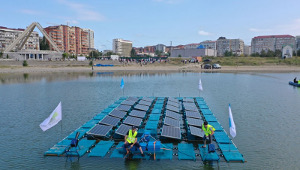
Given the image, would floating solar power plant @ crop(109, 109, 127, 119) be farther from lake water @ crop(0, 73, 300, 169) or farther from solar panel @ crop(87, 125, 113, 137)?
lake water @ crop(0, 73, 300, 169)

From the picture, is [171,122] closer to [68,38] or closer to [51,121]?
[51,121]

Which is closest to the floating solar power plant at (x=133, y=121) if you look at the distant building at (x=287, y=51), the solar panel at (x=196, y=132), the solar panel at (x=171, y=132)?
the solar panel at (x=171, y=132)

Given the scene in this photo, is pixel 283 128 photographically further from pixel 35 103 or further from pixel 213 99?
pixel 35 103

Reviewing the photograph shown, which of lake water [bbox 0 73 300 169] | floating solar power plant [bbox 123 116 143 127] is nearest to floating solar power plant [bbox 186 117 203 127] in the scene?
lake water [bbox 0 73 300 169]

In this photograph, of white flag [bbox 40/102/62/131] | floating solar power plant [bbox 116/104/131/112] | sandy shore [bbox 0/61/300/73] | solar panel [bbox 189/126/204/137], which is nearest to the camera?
white flag [bbox 40/102/62/131]

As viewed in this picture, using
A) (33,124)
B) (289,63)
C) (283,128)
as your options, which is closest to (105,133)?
(33,124)

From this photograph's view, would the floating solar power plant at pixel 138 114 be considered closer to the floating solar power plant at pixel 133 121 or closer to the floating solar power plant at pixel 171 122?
the floating solar power plant at pixel 133 121

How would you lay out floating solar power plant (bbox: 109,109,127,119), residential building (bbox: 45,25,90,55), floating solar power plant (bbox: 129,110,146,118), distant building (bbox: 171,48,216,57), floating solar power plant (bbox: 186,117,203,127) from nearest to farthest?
floating solar power plant (bbox: 186,117,203,127) < floating solar power plant (bbox: 109,109,127,119) < floating solar power plant (bbox: 129,110,146,118) < distant building (bbox: 171,48,216,57) < residential building (bbox: 45,25,90,55)

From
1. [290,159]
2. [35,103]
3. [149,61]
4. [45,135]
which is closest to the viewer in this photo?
[290,159]

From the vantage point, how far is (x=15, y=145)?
17.3 metres

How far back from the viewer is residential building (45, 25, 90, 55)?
499 ft

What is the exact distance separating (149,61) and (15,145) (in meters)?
95.2

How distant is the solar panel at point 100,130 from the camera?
16984mm

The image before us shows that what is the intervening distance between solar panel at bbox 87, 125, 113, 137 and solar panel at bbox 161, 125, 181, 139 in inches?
162
